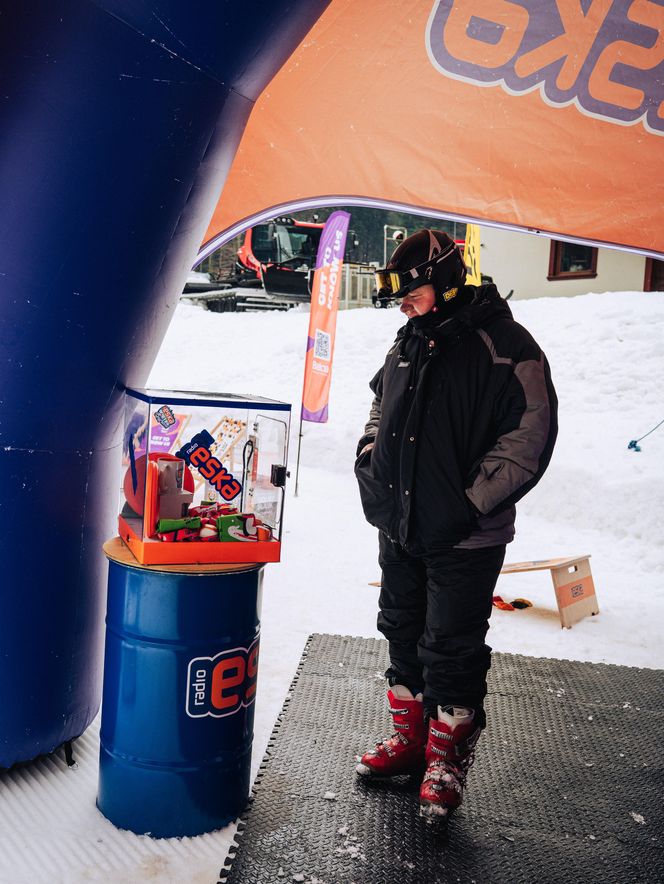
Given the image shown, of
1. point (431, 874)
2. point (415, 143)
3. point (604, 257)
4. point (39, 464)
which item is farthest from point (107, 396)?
point (604, 257)

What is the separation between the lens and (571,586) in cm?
512

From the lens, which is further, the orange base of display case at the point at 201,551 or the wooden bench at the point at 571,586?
the wooden bench at the point at 571,586

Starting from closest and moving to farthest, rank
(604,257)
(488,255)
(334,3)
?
(334,3) < (604,257) < (488,255)

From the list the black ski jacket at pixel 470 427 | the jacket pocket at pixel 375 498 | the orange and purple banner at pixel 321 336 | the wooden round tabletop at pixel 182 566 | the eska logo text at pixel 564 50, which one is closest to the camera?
the wooden round tabletop at pixel 182 566

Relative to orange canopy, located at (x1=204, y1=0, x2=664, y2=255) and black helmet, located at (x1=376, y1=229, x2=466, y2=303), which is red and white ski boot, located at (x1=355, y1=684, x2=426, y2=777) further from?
orange canopy, located at (x1=204, y1=0, x2=664, y2=255)

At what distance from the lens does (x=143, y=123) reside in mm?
2424

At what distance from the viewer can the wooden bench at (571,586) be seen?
16.7ft

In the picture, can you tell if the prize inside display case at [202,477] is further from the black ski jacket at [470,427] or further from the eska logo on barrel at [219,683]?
the black ski jacket at [470,427]

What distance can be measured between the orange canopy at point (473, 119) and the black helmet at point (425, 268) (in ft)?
5.23

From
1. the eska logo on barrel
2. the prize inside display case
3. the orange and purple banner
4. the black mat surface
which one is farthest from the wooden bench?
the orange and purple banner

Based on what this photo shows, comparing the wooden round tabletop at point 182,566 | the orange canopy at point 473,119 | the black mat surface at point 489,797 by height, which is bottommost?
the black mat surface at point 489,797

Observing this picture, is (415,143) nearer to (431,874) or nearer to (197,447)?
(197,447)

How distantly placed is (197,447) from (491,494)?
3.31 feet

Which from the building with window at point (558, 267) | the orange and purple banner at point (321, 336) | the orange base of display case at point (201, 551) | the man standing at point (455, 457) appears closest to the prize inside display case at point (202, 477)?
the orange base of display case at point (201, 551)
